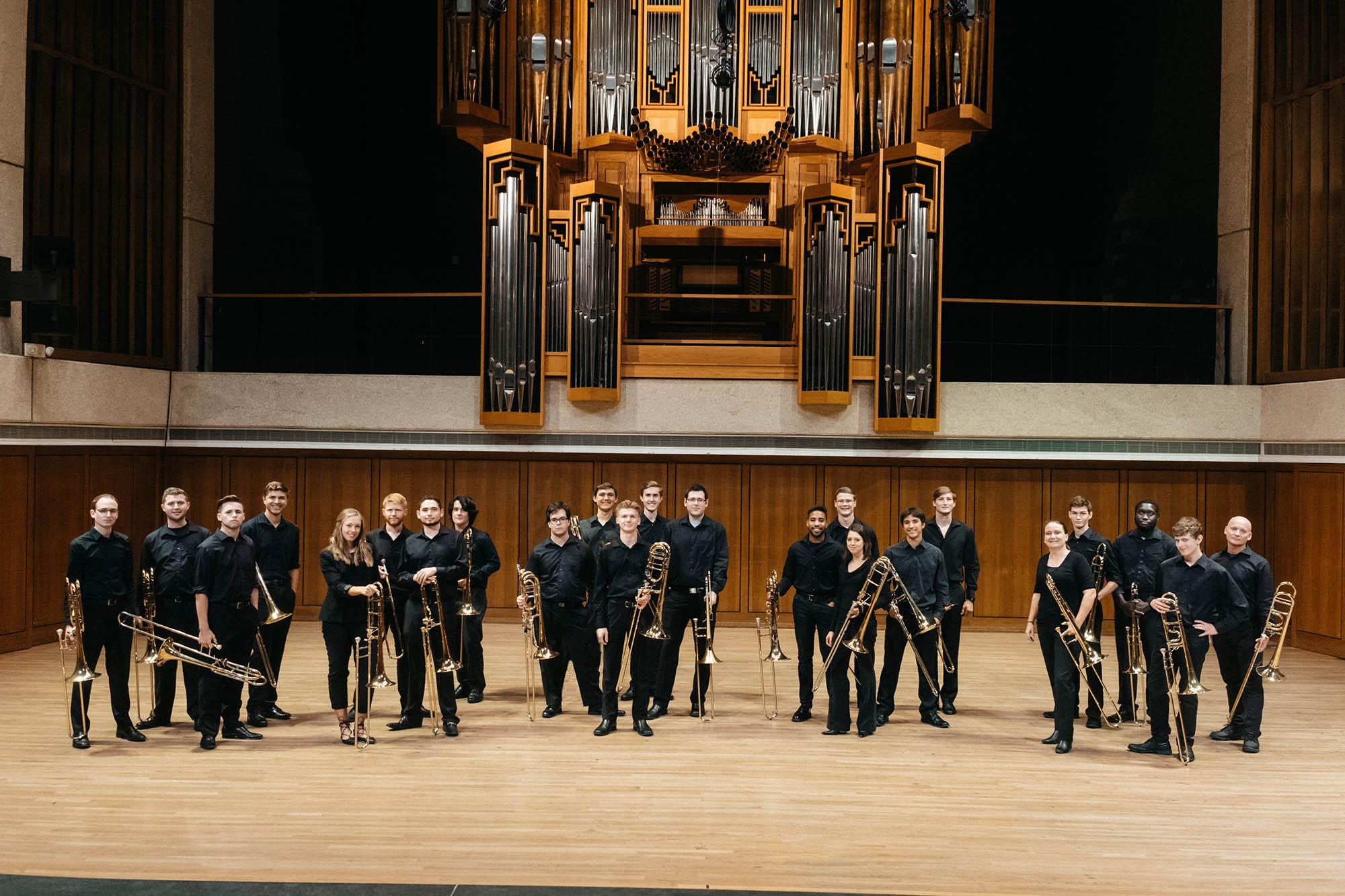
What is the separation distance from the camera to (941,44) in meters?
11.3

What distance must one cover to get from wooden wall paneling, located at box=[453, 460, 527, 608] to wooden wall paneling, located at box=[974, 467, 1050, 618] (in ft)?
15.6

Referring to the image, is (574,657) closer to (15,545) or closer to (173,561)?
(173,561)

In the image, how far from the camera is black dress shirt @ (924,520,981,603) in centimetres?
834

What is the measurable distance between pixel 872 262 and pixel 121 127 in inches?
299

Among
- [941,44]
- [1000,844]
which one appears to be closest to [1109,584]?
[1000,844]

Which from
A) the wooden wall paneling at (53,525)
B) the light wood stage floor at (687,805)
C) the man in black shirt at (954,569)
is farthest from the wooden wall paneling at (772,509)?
the wooden wall paneling at (53,525)

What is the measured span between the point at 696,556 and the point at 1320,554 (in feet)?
22.3

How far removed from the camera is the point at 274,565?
25.1 ft

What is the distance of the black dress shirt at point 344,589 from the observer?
6797 mm

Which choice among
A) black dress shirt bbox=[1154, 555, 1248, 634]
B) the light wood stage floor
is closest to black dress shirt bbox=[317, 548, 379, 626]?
the light wood stage floor

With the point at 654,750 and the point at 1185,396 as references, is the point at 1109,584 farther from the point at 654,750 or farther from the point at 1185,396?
the point at 1185,396

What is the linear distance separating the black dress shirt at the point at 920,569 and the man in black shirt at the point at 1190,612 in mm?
1366

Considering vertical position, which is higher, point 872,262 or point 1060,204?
point 1060,204

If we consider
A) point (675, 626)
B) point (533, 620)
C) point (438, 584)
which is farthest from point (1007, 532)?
point (438, 584)
